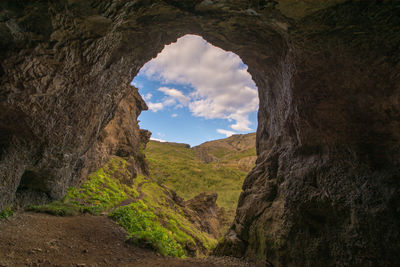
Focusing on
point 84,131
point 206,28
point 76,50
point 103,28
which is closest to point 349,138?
point 206,28

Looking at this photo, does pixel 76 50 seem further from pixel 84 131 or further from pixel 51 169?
pixel 51 169

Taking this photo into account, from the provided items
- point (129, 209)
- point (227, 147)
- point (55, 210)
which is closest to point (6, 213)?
point (55, 210)

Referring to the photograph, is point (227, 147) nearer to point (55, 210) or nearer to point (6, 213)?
point (55, 210)

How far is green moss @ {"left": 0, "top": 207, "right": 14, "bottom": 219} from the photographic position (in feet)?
23.9

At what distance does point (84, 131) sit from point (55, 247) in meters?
6.62

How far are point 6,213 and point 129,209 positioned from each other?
773cm

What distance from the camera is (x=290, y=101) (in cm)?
797

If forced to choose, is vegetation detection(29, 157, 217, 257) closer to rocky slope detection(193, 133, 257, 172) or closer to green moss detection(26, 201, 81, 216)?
green moss detection(26, 201, 81, 216)

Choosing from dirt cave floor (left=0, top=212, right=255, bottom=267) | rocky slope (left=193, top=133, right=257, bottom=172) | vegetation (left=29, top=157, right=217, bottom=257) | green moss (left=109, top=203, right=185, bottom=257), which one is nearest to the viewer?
dirt cave floor (left=0, top=212, right=255, bottom=267)

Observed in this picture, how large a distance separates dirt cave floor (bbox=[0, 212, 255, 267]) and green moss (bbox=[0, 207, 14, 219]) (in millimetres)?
195

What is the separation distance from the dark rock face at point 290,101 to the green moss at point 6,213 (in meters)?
0.36

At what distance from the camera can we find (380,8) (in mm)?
4594

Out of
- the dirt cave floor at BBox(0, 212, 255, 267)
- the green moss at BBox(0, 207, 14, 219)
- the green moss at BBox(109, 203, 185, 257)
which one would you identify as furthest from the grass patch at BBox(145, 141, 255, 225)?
the green moss at BBox(0, 207, 14, 219)

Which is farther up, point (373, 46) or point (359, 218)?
point (373, 46)
